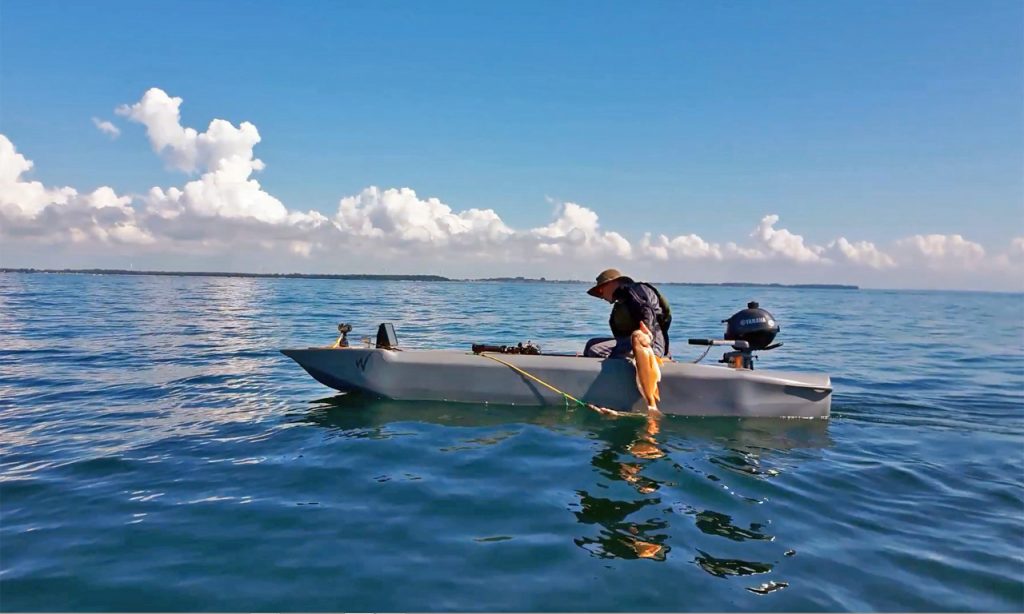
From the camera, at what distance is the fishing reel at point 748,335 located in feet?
26.7

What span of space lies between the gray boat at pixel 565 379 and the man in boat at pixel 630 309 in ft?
1.06

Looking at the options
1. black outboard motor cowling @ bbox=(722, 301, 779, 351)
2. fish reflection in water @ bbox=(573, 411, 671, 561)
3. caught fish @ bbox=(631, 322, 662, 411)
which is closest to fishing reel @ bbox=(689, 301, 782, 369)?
black outboard motor cowling @ bbox=(722, 301, 779, 351)

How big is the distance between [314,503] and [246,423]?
3301 mm

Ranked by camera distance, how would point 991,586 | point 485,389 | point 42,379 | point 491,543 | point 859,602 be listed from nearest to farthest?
point 859,602
point 991,586
point 491,543
point 485,389
point 42,379

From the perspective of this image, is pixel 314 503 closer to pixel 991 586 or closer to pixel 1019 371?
pixel 991 586

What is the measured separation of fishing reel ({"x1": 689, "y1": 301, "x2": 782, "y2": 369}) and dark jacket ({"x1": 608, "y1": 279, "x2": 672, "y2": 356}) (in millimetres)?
471

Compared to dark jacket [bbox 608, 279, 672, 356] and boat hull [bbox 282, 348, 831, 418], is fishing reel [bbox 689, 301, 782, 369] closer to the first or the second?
boat hull [bbox 282, 348, 831, 418]

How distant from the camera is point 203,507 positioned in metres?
4.85

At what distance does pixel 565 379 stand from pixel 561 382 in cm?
8

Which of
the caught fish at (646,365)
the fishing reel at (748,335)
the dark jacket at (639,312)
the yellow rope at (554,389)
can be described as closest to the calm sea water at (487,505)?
the yellow rope at (554,389)

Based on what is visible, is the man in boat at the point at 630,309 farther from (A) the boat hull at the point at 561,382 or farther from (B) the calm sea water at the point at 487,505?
(B) the calm sea water at the point at 487,505

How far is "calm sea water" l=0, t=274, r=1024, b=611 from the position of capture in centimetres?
366

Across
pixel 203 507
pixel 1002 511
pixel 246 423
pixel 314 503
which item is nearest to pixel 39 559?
pixel 203 507

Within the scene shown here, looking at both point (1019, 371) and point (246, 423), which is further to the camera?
point (1019, 371)
